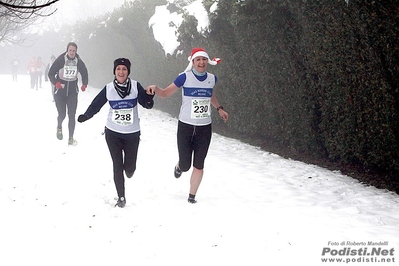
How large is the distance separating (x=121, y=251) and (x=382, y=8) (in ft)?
15.5

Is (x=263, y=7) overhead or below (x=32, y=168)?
overhead

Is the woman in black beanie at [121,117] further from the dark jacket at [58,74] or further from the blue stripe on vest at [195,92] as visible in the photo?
the dark jacket at [58,74]

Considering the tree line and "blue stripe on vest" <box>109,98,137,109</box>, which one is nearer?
"blue stripe on vest" <box>109,98,137,109</box>

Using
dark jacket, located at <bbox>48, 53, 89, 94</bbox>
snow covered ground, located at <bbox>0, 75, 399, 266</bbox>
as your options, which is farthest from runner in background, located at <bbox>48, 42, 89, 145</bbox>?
snow covered ground, located at <bbox>0, 75, 399, 266</bbox>

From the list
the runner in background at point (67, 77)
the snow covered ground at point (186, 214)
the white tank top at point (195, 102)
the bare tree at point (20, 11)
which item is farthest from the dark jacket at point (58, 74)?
the white tank top at point (195, 102)


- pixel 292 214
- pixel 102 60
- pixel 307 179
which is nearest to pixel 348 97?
pixel 307 179

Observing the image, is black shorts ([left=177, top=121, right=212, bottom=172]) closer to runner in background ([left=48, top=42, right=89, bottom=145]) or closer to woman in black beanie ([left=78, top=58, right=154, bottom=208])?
woman in black beanie ([left=78, top=58, right=154, bottom=208])

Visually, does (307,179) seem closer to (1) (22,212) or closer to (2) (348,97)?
(2) (348,97)

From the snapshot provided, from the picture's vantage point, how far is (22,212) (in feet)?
17.3

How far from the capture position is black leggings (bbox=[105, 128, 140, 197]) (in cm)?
541

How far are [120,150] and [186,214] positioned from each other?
46.4 inches

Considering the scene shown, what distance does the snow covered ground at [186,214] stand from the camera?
4.14m

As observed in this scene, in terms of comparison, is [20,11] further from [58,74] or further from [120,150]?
[58,74]

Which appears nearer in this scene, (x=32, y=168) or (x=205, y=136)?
(x=205, y=136)
